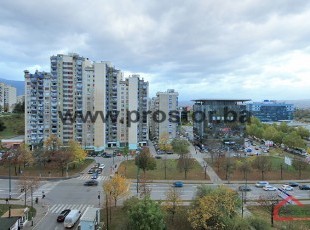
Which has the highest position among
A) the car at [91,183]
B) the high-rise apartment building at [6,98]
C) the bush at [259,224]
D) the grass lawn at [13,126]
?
the high-rise apartment building at [6,98]

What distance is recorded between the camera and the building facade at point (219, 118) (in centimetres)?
5581

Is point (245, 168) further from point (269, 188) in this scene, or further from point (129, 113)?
point (129, 113)

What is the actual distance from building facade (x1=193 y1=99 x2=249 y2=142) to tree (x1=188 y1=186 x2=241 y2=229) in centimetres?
3734

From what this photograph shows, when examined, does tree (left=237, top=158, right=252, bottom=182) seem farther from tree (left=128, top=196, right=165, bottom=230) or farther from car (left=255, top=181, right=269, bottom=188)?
tree (left=128, top=196, right=165, bottom=230)

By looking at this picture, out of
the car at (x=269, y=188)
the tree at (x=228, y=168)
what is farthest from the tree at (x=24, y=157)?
the car at (x=269, y=188)

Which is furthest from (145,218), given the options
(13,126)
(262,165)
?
(13,126)

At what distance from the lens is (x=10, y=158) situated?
35.2m

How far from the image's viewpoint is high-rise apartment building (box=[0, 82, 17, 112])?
98.4m

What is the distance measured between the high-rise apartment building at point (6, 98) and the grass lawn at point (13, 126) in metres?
27.3

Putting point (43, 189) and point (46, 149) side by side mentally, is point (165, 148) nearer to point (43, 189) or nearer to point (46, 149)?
point (46, 149)

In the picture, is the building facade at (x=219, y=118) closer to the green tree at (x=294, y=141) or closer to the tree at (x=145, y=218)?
the green tree at (x=294, y=141)

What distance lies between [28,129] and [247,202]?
3791cm

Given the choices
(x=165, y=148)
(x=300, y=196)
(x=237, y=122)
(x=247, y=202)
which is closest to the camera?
(x=247, y=202)

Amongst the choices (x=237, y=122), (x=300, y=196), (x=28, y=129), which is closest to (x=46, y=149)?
(x=28, y=129)
